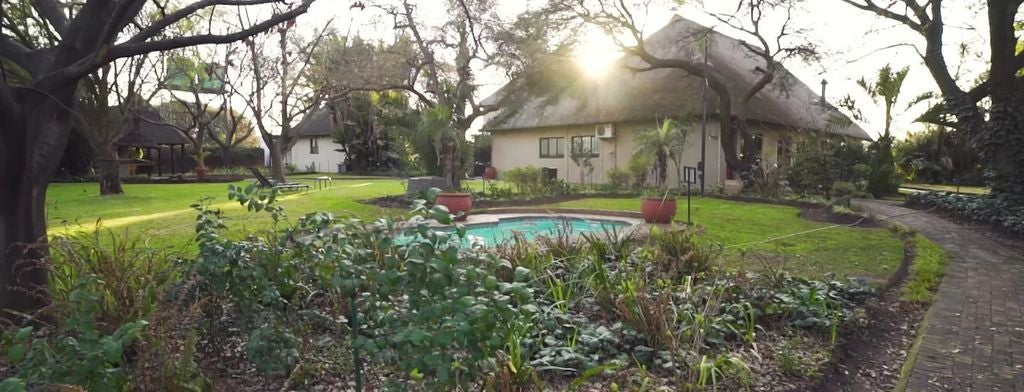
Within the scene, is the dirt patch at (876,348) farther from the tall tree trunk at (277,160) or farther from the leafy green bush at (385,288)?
the tall tree trunk at (277,160)

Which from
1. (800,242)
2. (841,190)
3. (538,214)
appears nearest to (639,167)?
(841,190)

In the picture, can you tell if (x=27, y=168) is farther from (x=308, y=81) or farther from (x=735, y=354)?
(x=308, y=81)

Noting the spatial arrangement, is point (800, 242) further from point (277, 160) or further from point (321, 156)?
point (321, 156)

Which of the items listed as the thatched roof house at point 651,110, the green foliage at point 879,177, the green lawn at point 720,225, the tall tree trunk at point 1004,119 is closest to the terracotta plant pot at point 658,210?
the green lawn at point 720,225

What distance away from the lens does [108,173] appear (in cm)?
1662

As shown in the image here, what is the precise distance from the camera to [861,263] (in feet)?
20.3

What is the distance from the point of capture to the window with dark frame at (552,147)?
75.9 ft

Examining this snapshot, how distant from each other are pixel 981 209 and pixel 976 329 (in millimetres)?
7369

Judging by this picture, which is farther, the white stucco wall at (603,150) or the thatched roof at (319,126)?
the thatched roof at (319,126)

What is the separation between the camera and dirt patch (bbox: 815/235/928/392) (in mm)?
3105

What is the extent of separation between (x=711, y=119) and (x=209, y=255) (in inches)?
723

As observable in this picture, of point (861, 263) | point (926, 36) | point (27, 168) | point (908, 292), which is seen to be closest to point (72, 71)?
point (27, 168)

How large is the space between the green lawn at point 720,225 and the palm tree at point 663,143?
2.37 meters

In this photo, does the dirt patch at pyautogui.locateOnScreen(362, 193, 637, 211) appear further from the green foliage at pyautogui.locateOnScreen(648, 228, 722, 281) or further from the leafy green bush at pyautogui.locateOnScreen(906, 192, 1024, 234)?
the green foliage at pyautogui.locateOnScreen(648, 228, 722, 281)
